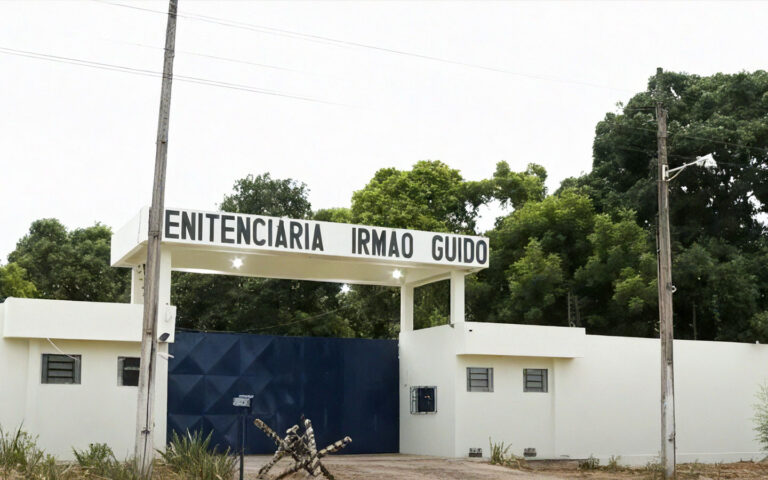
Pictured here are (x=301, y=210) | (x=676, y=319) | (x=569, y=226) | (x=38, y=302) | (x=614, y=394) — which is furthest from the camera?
(x=301, y=210)

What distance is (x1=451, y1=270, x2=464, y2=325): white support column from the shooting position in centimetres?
2583

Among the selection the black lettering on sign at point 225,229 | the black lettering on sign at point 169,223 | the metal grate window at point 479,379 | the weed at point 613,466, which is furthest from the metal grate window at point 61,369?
the weed at point 613,466

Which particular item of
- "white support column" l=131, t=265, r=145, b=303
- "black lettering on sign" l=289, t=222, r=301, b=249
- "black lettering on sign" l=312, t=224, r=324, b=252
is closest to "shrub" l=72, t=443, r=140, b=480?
"black lettering on sign" l=289, t=222, r=301, b=249

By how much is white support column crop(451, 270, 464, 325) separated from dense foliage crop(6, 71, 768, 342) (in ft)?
38.9

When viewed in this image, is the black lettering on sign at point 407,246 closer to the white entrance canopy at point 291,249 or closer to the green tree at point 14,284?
the white entrance canopy at point 291,249

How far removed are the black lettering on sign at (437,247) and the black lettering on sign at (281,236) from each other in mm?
4051

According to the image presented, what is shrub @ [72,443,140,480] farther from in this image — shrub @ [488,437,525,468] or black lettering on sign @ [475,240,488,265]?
black lettering on sign @ [475,240,488,265]

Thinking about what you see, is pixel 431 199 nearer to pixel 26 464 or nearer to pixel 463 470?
pixel 463 470

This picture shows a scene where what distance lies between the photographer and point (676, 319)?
1492 inches

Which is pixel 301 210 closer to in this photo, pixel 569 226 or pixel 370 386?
pixel 569 226

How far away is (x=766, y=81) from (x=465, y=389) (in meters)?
20.6

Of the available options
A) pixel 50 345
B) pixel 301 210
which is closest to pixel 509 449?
pixel 50 345

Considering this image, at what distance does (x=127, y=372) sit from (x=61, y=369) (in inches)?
56.5

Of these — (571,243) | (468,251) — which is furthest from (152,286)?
(571,243)
